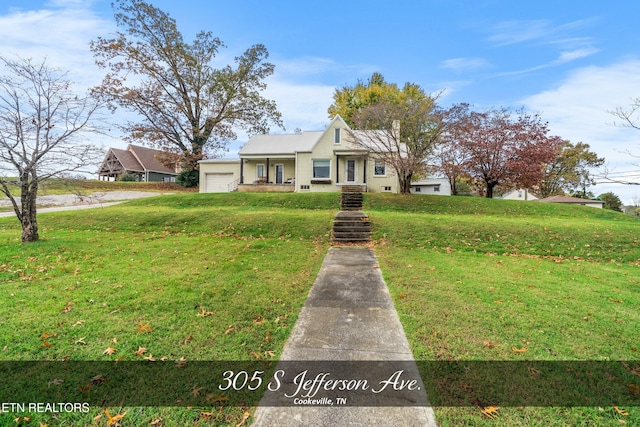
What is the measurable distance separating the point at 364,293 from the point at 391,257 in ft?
10.3

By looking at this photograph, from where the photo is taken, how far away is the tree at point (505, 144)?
741 inches

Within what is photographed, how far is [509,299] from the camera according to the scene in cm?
486

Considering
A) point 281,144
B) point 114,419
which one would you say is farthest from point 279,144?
point 114,419

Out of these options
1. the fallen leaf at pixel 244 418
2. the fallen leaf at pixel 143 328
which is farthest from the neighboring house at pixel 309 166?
the fallen leaf at pixel 244 418

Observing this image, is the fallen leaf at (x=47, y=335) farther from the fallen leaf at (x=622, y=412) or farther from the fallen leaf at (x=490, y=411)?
the fallen leaf at (x=622, y=412)

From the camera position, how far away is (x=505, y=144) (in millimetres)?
19094

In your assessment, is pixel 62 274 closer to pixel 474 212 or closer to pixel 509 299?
pixel 509 299

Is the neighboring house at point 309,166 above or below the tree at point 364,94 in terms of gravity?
below

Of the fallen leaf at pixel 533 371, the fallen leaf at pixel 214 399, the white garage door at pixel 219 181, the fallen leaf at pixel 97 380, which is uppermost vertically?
the white garage door at pixel 219 181

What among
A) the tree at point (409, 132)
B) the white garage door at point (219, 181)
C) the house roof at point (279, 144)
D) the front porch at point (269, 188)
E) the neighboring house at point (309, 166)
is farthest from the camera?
the white garage door at point (219, 181)

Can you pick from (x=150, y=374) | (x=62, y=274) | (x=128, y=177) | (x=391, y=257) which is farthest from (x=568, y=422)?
(x=128, y=177)

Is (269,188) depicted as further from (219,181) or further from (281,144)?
(219,181)

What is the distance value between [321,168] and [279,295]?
60.0 ft

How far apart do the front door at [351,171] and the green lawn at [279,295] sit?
11712 mm
